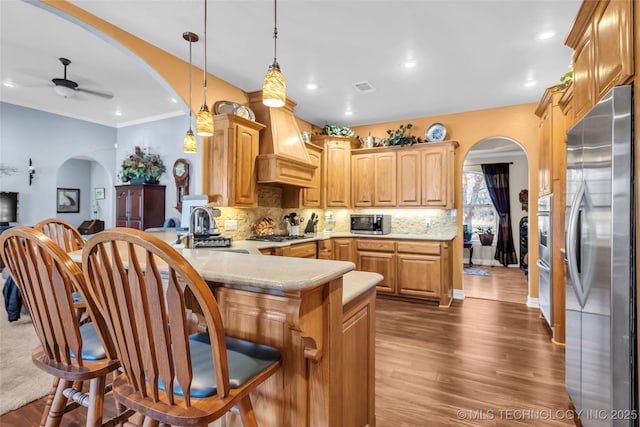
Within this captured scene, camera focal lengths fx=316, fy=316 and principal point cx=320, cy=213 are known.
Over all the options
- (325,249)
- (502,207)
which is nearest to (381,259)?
(325,249)

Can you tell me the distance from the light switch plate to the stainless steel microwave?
2.03 m

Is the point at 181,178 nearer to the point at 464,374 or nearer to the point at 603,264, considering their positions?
the point at 464,374

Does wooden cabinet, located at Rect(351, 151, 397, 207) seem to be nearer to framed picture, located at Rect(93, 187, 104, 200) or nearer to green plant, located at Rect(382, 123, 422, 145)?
green plant, located at Rect(382, 123, 422, 145)

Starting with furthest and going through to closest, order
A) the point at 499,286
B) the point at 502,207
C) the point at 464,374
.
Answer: the point at 502,207
the point at 499,286
the point at 464,374

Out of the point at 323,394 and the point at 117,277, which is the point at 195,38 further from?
the point at 323,394

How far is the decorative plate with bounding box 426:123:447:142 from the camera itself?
4773 millimetres

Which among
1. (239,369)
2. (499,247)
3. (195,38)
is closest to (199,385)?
(239,369)

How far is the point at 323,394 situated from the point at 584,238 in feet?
5.09

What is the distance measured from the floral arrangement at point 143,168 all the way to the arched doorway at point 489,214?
6.01 meters

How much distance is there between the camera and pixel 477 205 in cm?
807

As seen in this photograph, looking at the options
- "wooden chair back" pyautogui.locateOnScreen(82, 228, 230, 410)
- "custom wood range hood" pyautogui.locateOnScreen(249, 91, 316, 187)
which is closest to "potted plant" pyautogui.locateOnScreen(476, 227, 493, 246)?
"custom wood range hood" pyautogui.locateOnScreen(249, 91, 316, 187)

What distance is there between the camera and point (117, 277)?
92 cm

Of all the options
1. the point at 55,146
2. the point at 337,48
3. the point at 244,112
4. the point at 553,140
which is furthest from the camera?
the point at 55,146

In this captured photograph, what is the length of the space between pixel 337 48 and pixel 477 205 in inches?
257
